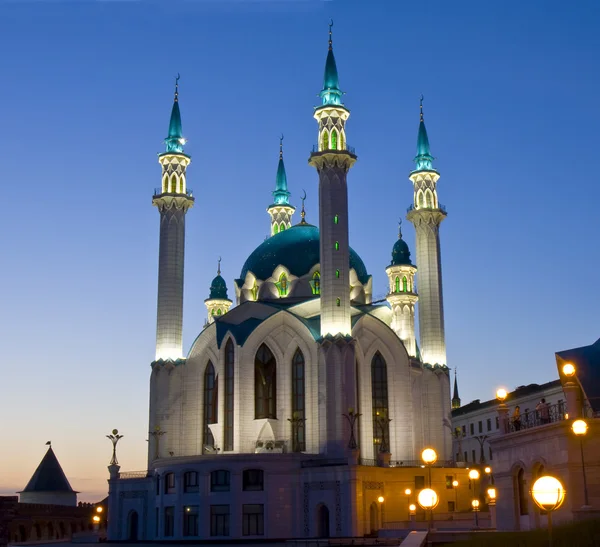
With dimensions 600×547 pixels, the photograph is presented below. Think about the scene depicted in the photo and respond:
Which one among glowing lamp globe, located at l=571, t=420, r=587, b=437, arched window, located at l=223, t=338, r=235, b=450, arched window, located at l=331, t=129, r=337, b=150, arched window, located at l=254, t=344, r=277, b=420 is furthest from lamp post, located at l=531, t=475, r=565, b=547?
arched window, located at l=331, t=129, r=337, b=150

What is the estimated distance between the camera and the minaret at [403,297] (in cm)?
7631

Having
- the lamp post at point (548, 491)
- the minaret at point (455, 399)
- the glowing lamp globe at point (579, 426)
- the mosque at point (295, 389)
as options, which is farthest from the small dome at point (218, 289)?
the lamp post at point (548, 491)

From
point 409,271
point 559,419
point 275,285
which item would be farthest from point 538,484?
point 409,271

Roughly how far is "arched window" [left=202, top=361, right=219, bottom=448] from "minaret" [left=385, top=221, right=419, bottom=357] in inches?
699

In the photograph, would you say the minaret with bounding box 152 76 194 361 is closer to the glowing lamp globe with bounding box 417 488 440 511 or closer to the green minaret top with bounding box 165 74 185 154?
the green minaret top with bounding box 165 74 185 154

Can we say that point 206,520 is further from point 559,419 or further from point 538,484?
point 538,484

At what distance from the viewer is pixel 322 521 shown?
56.2 m

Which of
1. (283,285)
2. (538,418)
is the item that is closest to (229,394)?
(283,285)

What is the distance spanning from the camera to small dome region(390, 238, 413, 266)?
77.6m

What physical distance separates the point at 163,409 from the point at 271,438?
9165mm

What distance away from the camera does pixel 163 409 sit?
65312 millimetres

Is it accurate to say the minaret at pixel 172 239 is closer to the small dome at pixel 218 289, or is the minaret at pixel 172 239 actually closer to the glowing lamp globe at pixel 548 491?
the small dome at pixel 218 289

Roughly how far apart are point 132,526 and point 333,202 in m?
27.3

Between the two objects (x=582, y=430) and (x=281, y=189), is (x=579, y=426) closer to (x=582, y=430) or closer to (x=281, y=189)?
(x=582, y=430)
